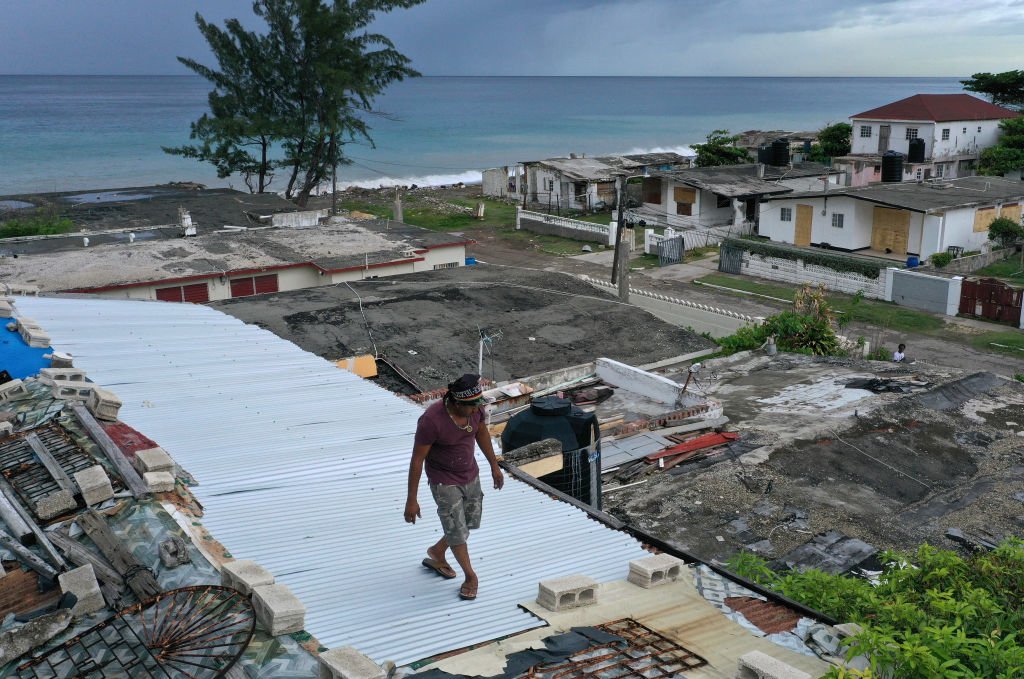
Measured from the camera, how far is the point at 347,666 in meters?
4.80

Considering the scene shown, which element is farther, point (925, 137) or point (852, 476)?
point (925, 137)

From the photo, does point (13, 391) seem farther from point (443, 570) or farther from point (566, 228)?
point (566, 228)

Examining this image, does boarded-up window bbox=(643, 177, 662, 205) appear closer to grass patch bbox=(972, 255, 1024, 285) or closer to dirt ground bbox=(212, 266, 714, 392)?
grass patch bbox=(972, 255, 1024, 285)

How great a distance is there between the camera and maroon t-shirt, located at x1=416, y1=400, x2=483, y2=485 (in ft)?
19.9

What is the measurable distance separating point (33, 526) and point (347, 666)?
2788mm

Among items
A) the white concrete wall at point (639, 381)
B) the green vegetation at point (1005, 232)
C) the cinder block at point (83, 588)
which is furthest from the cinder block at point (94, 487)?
the green vegetation at point (1005, 232)

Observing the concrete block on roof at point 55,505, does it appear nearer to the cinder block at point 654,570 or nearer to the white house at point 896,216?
the cinder block at point 654,570

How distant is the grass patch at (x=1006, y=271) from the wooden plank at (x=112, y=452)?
116ft

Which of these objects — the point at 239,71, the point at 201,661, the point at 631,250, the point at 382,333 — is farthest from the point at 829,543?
the point at 239,71

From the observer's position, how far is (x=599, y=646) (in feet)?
18.3

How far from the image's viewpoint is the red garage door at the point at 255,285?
25.2 metres

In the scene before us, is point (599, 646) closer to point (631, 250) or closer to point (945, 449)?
point (945, 449)

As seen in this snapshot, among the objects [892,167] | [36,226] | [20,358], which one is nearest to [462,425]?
[20,358]

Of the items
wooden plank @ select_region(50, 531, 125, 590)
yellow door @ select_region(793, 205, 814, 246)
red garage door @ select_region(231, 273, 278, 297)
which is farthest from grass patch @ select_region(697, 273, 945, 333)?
wooden plank @ select_region(50, 531, 125, 590)
